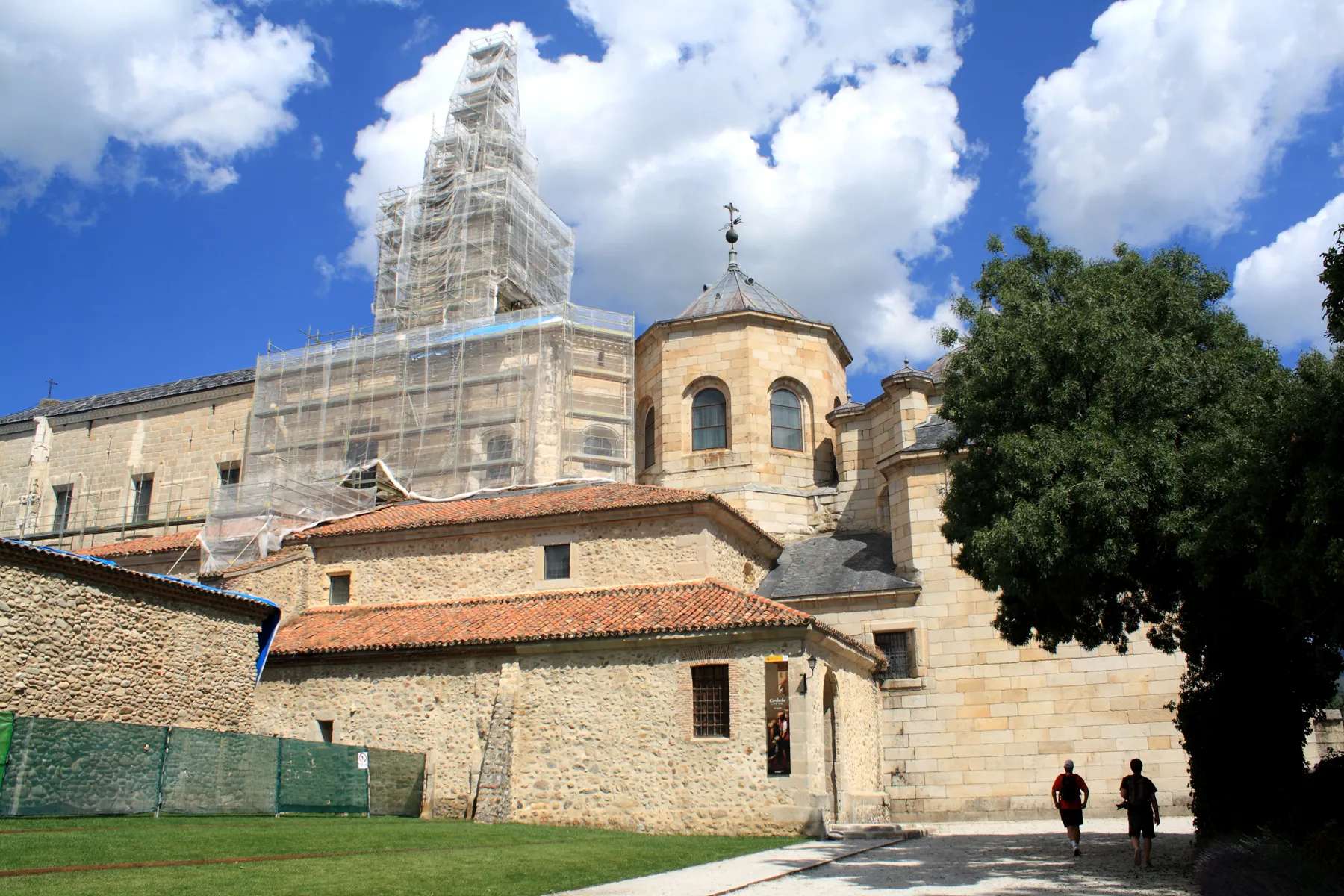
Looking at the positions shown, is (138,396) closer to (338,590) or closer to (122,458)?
(122,458)

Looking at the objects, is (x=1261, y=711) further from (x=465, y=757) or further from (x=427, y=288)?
(x=427, y=288)

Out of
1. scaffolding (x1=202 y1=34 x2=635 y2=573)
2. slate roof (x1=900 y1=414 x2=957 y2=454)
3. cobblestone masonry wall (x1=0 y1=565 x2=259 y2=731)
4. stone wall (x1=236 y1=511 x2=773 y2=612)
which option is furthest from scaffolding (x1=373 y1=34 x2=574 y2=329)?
cobblestone masonry wall (x1=0 y1=565 x2=259 y2=731)

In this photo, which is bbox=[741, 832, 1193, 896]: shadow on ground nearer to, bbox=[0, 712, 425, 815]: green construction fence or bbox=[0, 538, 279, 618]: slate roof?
bbox=[0, 712, 425, 815]: green construction fence

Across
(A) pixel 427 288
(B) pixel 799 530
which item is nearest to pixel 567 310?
(A) pixel 427 288

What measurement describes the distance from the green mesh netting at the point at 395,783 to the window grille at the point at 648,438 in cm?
1270

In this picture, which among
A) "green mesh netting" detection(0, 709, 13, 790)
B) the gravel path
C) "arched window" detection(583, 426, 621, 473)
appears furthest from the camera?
"arched window" detection(583, 426, 621, 473)

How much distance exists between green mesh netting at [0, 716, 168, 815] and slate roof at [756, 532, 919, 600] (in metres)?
13.8

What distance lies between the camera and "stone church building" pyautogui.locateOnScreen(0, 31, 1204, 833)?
18469 mm

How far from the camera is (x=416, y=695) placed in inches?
793

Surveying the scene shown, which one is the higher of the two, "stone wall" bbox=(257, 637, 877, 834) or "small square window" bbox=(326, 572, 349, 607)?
"small square window" bbox=(326, 572, 349, 607)

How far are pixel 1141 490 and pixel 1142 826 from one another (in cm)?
405

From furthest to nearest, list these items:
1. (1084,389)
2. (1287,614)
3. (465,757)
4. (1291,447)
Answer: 1. (465,757)
2. (1084,389)
3. (1287,614)
4. (1291,447)

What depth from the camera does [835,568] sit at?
2525 centimetres

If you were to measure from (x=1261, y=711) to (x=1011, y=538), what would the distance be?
3819mm
